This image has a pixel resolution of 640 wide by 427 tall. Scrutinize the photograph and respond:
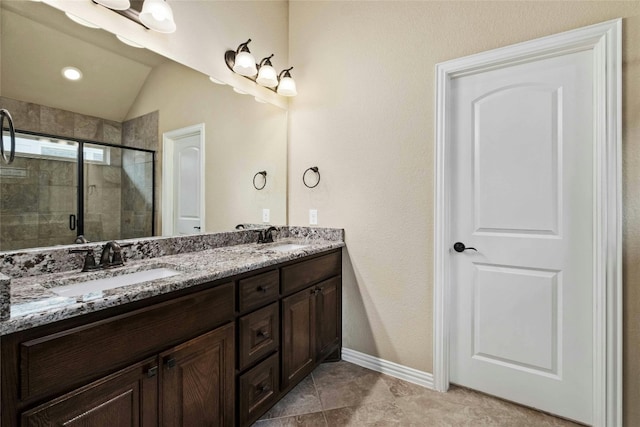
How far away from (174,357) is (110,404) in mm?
220

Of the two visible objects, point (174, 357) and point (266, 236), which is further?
point (266, 236)

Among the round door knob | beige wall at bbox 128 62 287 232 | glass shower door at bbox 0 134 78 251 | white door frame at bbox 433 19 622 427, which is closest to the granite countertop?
glass shower door at bbox 0 134 78 251

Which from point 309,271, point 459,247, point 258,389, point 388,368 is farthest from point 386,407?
point 459,247

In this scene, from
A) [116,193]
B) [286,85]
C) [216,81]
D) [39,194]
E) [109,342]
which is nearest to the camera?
[109,342]

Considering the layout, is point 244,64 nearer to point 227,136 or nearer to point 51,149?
point 227,136

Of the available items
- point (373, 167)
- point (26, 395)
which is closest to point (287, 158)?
point (373, 167)

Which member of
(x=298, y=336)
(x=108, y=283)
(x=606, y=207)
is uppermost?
(x=606, y=207)

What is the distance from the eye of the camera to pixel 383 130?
2.14 metres

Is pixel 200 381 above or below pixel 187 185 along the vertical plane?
below

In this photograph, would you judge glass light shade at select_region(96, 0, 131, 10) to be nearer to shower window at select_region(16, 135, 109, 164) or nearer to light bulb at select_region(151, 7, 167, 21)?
light bulb at select_region(151, 7, 167, 21)

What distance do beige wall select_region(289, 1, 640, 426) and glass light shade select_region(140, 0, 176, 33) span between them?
113cm

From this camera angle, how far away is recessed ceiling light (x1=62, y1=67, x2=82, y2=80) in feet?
4.45

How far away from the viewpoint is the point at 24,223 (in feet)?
4.06

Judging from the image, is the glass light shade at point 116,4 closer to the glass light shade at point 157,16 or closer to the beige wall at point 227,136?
→ the glass light shade at point 157,16
